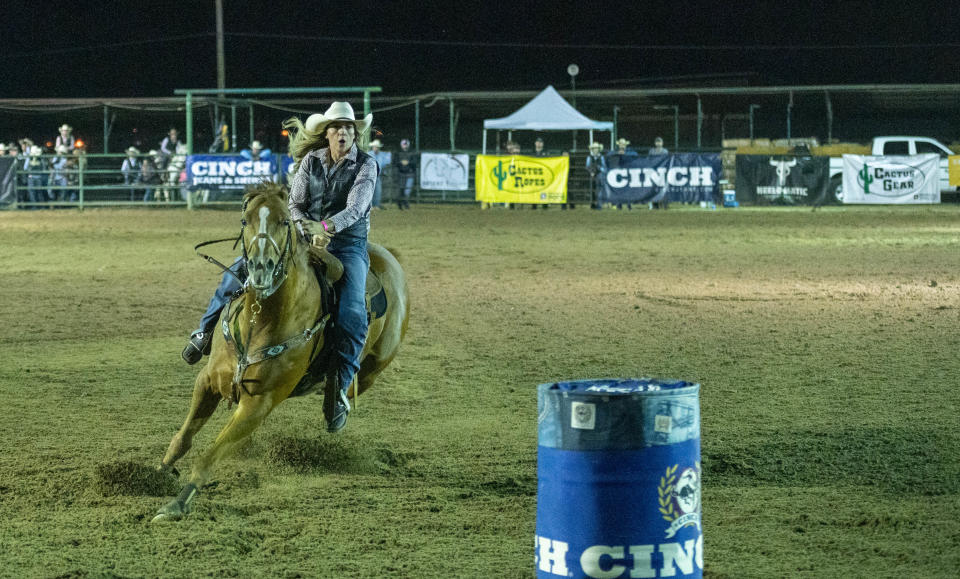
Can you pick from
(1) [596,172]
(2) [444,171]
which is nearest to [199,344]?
(1) [596,172]

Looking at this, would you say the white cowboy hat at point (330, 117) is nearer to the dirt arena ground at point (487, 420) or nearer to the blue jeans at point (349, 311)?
the blue jeans at point (349, 311)

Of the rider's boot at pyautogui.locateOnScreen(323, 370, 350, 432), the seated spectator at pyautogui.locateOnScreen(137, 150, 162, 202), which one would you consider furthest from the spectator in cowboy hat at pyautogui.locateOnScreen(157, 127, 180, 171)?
the rider's boot at pyautogui.locateOnScreen(323, 370, 350, 432)

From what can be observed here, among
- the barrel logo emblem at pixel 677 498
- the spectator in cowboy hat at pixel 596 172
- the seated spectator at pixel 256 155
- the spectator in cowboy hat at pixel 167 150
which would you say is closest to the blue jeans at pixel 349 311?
the barrel logo emblem at pixel 677 498

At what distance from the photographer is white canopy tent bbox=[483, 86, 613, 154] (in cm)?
3161

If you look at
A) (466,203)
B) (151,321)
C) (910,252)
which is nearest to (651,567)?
(151,321)

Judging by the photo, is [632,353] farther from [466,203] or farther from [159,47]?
[159,47]

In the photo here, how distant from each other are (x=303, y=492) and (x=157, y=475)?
0.80 m

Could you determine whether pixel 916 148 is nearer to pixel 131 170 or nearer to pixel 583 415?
pixel 131 170

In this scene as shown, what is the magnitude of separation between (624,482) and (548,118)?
28541 mm

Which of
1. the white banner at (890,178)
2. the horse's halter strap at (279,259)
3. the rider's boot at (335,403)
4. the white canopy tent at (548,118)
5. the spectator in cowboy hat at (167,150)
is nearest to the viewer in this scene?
the horse's halter strap at (279,259)

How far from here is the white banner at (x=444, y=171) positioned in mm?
30844

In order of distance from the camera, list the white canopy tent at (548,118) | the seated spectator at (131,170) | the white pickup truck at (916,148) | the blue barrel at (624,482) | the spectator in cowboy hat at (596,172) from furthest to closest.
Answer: the white pickup truck at (916,148) → the white canopy tent at (548,118) → the seated spectator at (131,170) → the spectator in cowboy hat at (596,172) → the blue barrel at (624,482)

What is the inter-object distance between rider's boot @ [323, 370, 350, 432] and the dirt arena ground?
1.04ft

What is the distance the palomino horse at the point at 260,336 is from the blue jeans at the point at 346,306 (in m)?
0.13
